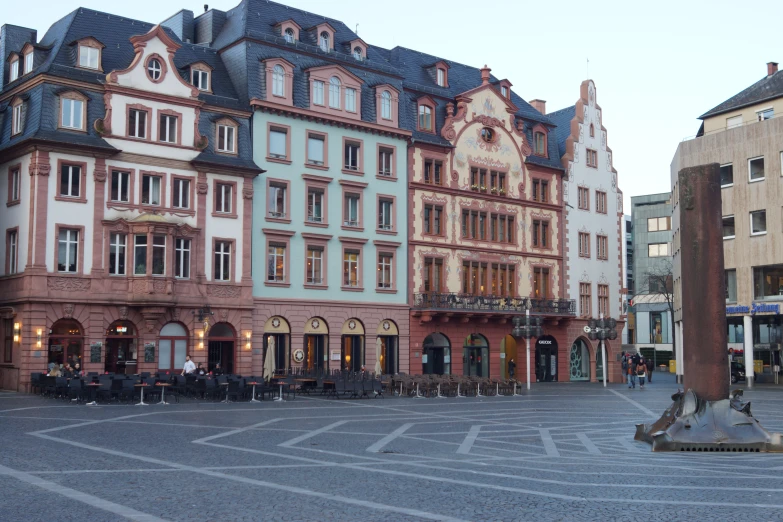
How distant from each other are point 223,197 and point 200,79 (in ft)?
20.0

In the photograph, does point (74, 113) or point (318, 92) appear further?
point (318, 92)

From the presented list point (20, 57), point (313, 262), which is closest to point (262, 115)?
point (313, 262)

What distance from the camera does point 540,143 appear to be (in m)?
63.7

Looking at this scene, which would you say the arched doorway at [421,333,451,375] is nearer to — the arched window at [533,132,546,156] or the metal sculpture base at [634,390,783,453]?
the arched window at [533,132,546,156]

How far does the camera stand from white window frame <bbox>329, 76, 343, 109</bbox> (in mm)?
52000

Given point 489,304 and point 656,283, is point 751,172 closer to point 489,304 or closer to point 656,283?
point 489,304

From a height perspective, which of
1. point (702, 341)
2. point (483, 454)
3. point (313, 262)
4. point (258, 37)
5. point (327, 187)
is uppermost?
point (258, 37)

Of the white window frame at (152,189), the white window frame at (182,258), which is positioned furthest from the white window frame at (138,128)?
the white window frame at (182,258)

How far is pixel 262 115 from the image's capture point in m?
49.0

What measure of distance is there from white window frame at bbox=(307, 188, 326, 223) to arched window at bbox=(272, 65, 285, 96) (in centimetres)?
529

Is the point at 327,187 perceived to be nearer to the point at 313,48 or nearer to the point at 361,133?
the point at 361,133

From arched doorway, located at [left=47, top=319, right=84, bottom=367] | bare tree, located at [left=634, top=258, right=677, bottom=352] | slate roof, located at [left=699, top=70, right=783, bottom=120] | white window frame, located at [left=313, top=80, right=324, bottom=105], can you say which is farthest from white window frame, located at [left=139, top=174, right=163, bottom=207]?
bare tree, located at [left=634, top=258, right=677, bottom=352]

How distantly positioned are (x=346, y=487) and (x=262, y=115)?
119ft

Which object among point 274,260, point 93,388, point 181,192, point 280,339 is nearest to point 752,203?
point 274,260
